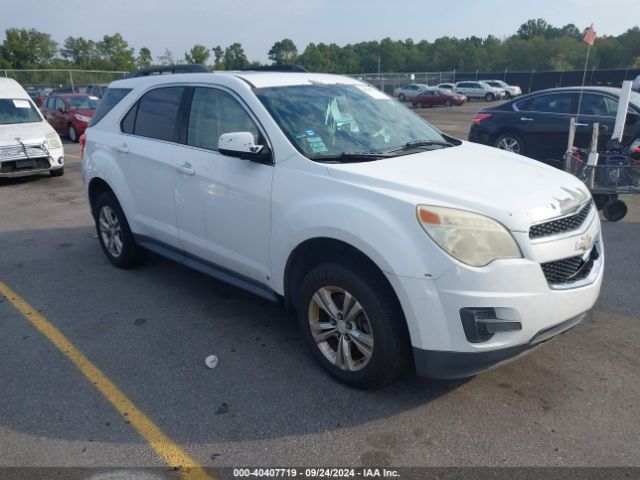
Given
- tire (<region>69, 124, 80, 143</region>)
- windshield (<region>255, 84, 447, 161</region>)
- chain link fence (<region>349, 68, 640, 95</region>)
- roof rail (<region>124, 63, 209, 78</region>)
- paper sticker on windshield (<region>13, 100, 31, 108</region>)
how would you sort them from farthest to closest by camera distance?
chain link fence (<region>349, 68, 640, 95</region>), tire (<region>69, 124, 80, 143</region>), paper sticker on windshield (<region>13, 100, 31, 108</region>), roof rail (<region>124, 63, 209, 78</region>), windshield (<region>255, 84, 447, 161</region>)

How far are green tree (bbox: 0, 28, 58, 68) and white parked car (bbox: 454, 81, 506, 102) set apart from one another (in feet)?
203

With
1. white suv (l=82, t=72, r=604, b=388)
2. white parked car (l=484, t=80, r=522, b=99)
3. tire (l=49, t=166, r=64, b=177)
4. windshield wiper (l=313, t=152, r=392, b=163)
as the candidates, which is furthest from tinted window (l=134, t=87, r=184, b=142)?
white parked car (l=484, t=80, r=522, b=99)

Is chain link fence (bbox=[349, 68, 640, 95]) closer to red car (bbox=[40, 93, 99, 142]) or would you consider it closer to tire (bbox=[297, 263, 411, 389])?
red car (bbox=[40, 93, 99, 142])

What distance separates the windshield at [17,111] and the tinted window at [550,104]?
975cm

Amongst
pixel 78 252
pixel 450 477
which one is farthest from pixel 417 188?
pixel 78 252

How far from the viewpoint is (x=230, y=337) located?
13.3 ft

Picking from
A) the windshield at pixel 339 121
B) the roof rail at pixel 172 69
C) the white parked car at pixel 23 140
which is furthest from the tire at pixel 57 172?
the windshield at pixel 339 121

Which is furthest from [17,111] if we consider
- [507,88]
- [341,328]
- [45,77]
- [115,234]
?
[507,88]

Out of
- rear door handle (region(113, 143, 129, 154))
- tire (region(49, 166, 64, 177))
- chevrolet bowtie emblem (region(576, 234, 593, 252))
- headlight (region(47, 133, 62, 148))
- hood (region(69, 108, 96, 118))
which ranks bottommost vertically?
tire (region(49, 166, 64, 177))

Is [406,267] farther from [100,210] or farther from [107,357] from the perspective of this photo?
[100,210]

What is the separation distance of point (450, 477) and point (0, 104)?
37.5ft

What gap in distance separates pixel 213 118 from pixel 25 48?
289 ft

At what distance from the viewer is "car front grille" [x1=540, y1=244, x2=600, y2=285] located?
2834 mm

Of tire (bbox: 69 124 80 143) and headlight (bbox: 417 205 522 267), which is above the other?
headlight (bbox: 417 205 522 267)
